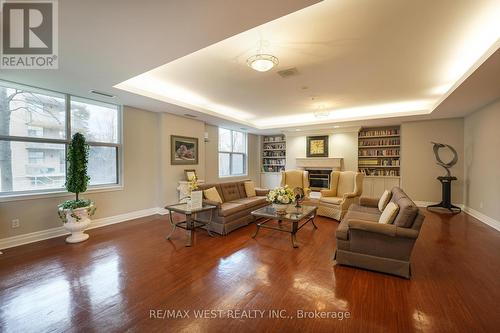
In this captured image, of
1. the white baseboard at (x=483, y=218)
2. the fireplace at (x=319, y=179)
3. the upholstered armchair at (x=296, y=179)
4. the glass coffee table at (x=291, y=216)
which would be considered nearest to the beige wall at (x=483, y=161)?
the white baseboard at (x=483, y=218)

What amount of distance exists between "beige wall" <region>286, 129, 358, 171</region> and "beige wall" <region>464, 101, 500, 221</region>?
2.64 meters

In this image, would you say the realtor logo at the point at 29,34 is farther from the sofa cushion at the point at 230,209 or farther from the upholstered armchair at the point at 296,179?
the upholstered armchair at the point at 296,179

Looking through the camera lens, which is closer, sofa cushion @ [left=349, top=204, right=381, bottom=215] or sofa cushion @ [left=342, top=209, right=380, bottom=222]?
sofa cushion @ [left=342, top=209, right=380, bottom=222]

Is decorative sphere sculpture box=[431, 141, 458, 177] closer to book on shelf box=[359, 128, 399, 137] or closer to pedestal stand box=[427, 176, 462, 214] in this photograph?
pedestal stand box=[427, 176, 462, 214]

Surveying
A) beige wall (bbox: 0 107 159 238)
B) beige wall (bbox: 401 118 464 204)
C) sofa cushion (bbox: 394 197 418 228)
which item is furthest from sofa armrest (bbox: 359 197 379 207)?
beige wall (bbox: 0 107 159 238)

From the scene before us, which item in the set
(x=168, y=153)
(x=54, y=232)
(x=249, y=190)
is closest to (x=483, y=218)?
(x=249, y=190)

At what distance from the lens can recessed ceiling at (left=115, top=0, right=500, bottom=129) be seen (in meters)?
2.26

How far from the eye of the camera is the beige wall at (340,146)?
287 inches

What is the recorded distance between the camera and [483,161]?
4.85 m

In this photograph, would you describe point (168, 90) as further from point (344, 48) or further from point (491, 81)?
point (491, 81)

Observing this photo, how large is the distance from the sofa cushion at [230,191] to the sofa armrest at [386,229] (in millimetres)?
2744

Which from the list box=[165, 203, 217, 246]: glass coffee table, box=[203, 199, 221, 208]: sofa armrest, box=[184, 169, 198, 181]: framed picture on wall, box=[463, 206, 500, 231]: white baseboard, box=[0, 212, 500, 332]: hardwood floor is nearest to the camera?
box=[0, 212, 500, 332]: hardwood floor

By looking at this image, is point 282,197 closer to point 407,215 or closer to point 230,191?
point 230,191

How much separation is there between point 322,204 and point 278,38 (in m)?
3.70
